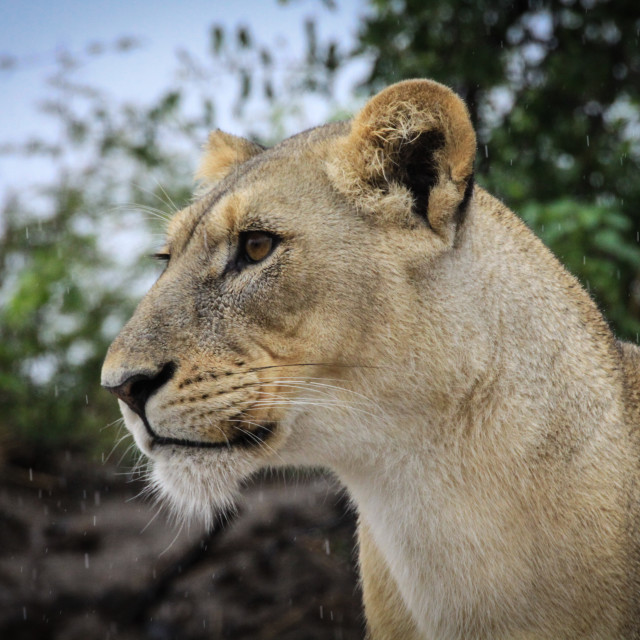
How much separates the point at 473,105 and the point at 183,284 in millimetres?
3710

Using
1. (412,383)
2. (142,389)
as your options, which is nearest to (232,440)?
(142,389)

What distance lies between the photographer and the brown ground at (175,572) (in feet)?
13.0

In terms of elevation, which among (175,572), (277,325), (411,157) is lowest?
(175,572)

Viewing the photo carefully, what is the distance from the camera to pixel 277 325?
7.40 feet

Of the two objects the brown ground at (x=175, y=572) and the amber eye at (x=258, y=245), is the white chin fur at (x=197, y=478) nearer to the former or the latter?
the amber eye at (x=258, y=245)

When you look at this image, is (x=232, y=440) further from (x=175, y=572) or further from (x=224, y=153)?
(x=175, y=572)

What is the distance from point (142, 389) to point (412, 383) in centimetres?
79

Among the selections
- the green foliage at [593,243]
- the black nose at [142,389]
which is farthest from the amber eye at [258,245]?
the green foliage at [593,243]

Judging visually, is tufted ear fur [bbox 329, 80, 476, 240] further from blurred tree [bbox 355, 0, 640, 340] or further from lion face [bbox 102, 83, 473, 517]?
blurred tree [bbox 355, 0, 640, 340]

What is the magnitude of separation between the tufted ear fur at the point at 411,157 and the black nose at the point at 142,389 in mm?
784

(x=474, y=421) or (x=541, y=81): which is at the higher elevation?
(x=541, y=81)

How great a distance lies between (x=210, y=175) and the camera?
11.1 feet

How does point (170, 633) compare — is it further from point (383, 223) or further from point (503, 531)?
point (383, 223)

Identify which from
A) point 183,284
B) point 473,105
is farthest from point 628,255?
point 183,284
